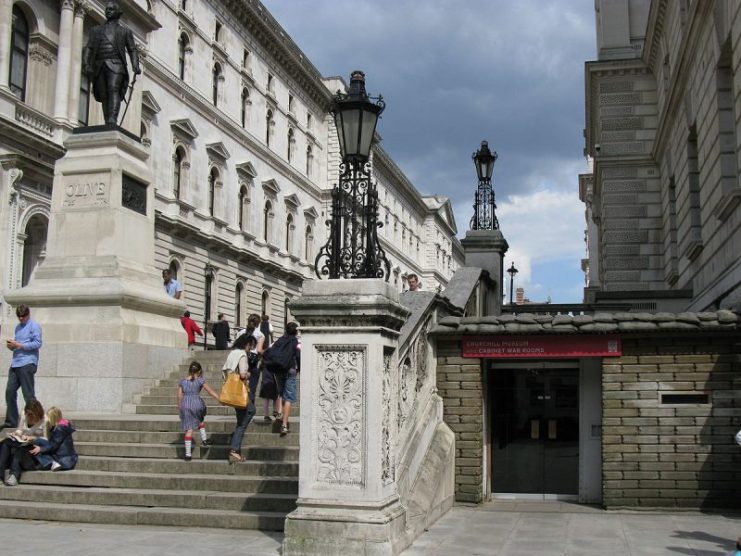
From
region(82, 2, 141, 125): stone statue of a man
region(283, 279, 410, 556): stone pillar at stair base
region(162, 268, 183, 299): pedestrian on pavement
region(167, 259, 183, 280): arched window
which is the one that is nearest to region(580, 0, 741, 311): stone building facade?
region(283, 279, 410, 556): stone pillar at stair base

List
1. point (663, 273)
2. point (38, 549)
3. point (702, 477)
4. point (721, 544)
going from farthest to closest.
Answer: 1. point (663, 273)
2. point (702, 477)
3. point (721, 544)
4. point (38, 549)

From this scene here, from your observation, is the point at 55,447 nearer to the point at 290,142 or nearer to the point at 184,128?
the point at 184,128

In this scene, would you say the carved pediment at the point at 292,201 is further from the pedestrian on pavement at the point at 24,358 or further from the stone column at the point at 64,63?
the pedestrian on pavement at the point at 24,358

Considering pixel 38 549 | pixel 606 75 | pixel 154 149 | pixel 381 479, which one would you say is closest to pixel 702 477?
pixel 381 479

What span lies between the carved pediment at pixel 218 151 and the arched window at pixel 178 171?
7.88 feet

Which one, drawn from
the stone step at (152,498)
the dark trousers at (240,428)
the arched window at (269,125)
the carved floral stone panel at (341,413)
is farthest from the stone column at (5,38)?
the carved floral stone panel at (341,413)

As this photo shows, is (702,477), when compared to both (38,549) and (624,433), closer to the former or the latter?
(624,433)

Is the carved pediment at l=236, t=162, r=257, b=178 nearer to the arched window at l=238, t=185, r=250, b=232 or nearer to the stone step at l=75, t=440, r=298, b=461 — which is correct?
the arched window at l=238, t=185, r=250, b=232

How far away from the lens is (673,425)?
10.3 m

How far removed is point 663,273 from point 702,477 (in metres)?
17.6

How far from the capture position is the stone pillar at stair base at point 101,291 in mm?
12969

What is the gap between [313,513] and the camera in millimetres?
7262

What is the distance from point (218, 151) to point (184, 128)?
3777 millimetres

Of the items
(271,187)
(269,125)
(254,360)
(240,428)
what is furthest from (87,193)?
(269,125)
